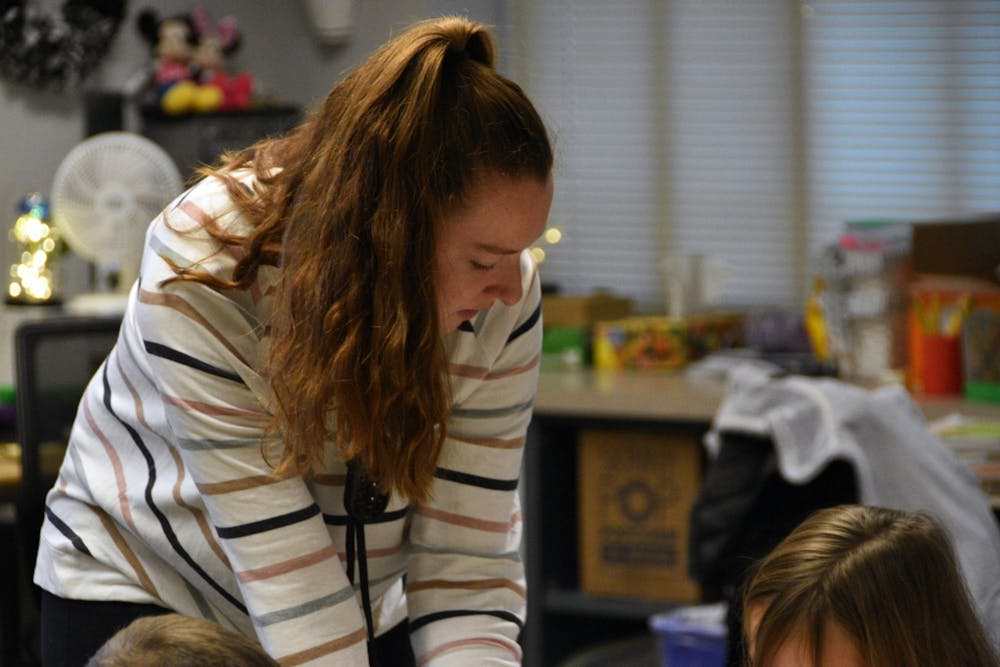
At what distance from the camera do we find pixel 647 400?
2982 mm

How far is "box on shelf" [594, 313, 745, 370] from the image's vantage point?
3436mm

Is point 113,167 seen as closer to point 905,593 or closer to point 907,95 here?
point 907,95

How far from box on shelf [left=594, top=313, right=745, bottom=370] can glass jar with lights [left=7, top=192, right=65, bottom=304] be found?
4.25ft

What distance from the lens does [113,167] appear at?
3.17m

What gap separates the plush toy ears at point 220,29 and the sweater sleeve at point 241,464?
106 inches

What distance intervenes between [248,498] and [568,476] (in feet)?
6.73

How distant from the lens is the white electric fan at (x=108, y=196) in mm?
3154

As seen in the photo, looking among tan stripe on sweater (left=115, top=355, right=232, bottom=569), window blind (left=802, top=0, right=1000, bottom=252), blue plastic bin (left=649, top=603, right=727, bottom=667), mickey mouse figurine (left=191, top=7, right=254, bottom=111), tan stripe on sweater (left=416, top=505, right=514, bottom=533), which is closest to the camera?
tan stripe on sweater (left=115, top=355, right=232, bottom=569)

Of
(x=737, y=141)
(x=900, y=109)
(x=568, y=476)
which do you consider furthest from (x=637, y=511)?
(x=900, y=109)

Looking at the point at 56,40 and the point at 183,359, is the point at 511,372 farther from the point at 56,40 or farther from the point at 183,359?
the point at 56,40

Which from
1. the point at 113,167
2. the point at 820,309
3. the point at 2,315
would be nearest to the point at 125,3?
the point at 113,167

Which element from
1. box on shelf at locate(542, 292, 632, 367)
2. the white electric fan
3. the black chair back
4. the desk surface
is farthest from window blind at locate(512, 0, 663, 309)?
the black chair back

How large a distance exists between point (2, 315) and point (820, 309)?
1.83 meters

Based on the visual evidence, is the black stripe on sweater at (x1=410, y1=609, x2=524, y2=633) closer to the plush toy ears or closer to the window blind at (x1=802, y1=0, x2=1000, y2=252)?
the window blind at (x1=802, y1=0, x2=1000, y2=252)
